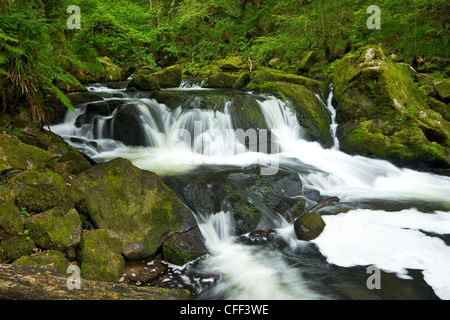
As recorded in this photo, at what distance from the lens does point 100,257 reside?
328 centimetres

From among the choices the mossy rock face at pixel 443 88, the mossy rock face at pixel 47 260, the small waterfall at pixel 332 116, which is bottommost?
the mossy rock face at pixel 47 260

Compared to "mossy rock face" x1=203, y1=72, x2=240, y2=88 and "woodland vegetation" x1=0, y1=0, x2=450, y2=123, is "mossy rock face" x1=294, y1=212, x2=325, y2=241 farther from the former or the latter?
"mossy rock face" x1=203, y1=72, x2=240, y2=88

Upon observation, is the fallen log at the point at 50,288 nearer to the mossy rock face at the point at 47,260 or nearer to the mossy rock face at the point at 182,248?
the mossy rock face at the point at 47,260

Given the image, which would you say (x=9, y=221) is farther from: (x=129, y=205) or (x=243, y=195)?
(x=243, y=195)

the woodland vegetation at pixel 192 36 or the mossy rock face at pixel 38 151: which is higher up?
the woodland vegetation at pixel 192 36

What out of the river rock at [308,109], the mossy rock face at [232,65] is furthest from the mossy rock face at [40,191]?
the mossy rock face at [232,65]

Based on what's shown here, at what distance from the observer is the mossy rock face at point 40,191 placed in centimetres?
329

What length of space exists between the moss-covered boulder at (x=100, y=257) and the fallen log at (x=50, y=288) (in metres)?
0.61

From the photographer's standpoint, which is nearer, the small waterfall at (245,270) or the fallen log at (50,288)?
the fallen log at (50,288)

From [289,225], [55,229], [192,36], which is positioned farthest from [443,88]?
[192,36]

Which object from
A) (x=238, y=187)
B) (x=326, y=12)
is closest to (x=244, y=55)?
(x=326, y=12)

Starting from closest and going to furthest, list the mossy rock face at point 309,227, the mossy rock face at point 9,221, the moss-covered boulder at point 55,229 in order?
the mossy rock face at point 9,221, the moss-covered boulder at point 55,229, the mossy rock face at point 309,227
